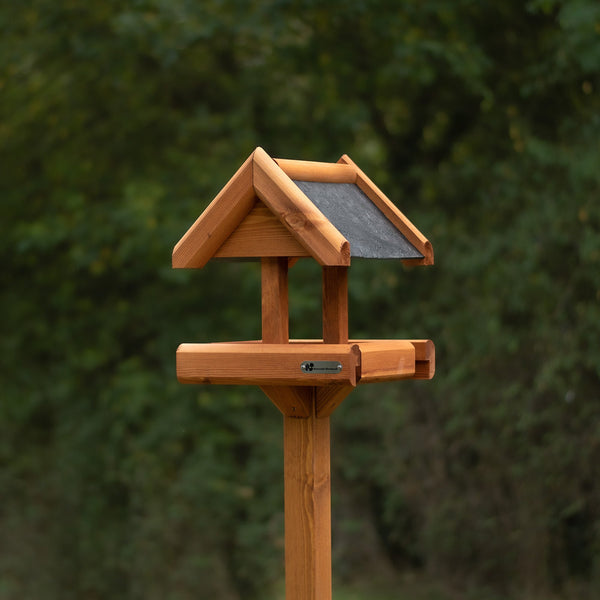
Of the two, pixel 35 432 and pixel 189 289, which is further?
pixel 35 432

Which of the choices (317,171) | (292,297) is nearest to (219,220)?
(317,171)

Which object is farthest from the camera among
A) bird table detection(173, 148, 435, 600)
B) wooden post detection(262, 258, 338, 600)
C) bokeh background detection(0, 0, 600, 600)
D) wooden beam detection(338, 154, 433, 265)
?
bokeh background detection(0, 0, 600, 600)

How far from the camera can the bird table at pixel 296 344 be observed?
11.0ft

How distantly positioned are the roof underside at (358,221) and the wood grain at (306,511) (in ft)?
2.04

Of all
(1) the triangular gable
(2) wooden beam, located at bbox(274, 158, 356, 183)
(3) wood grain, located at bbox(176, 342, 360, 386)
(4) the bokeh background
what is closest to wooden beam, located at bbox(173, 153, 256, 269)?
(1) the triangular gable

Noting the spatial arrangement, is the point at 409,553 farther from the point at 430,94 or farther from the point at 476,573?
the point at 430,94

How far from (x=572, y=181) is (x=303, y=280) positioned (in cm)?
255

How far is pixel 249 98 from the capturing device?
29.0 ft

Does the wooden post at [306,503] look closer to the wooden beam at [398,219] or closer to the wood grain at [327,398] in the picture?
the wood grain at [327,398]

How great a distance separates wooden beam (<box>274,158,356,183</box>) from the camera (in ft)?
11.7

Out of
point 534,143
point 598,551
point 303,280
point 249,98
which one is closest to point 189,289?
point 303,280

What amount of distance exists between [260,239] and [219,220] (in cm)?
15

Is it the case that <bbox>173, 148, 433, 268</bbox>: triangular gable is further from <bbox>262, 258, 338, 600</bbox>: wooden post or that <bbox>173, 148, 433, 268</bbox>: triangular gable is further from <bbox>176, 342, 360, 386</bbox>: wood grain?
<bbox>176, 342, 360, 386</bbox>: wood grain

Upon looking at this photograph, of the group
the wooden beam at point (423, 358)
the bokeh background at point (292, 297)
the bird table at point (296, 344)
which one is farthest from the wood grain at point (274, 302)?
the bokeh background at point (292, 297)
